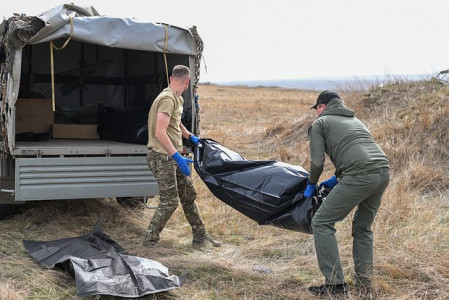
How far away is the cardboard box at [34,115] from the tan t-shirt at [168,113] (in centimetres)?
266

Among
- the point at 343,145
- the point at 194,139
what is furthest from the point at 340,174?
the point at 194,139

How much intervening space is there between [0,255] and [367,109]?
918 centimetres

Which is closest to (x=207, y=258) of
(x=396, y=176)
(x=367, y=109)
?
(x=396, y=176)

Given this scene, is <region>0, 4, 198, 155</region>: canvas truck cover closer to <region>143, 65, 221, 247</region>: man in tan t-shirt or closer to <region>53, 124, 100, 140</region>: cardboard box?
<region>143, 65, 221, 247</region>: man in tan t-shirt

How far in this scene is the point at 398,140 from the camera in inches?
399

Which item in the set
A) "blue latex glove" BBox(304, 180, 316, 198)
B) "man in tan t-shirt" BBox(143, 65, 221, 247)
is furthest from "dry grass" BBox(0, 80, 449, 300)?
"blue latex glove" BBox(304, 180, 316, 198)

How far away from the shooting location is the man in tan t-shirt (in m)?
5.38

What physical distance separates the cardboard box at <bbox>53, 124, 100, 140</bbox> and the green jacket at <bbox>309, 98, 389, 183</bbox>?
4.25m

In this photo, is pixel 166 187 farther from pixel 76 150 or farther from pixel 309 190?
pixel 309 190

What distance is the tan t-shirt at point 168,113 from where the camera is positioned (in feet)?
17.7

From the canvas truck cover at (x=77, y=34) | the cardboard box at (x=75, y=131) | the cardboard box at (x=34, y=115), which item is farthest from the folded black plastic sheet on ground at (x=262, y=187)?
the cardboard box at (x=34, y=115)

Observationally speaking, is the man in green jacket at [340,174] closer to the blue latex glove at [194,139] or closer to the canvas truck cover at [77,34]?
the blue latex glove at [194,139]

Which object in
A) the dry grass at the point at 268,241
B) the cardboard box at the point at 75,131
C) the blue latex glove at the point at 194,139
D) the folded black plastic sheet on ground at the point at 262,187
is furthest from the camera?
the cardboard box at the point at 75,131

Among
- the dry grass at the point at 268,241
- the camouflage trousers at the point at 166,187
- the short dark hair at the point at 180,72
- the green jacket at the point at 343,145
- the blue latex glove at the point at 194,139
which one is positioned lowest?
the dry grass at the point at 268,241
